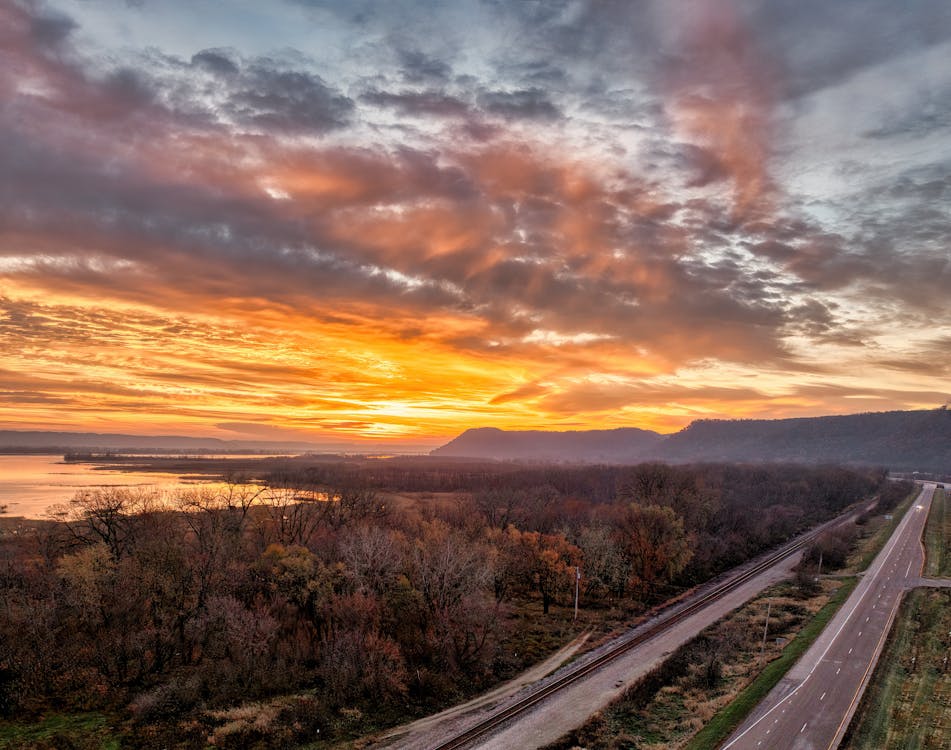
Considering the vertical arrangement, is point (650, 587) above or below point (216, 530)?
below

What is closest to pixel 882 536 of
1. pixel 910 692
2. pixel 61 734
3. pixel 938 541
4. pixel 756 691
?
pixel 938 541

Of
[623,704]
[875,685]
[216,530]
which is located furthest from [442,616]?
[875,685]

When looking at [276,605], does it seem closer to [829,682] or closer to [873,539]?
[829,682]

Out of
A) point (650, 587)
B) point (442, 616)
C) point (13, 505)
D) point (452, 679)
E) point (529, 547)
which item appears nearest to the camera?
point (452, 679)

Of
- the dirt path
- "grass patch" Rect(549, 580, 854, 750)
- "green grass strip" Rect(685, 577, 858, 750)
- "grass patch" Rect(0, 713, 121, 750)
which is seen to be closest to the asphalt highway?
"green grass strip" Rect(685, 577, 858, 750)

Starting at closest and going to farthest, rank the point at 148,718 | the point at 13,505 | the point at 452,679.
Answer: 1. the point at 148,718
2. the point at 452,679
3. the point at 13,505

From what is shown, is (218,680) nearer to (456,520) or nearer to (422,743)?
(422,743)

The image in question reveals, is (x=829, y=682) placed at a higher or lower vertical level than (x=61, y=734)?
higher
